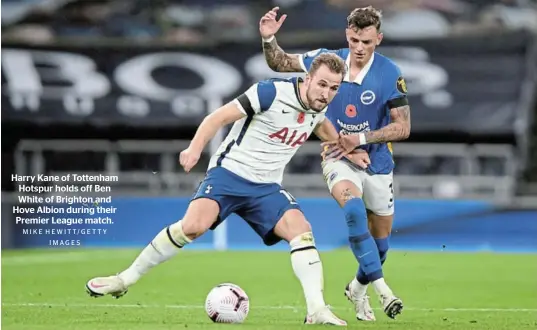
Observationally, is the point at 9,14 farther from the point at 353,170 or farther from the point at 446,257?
the point at 353,170

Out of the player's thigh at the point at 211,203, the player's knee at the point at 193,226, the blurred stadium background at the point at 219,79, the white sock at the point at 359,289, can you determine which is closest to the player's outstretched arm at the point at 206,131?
the player's thigh at the point at 211,203

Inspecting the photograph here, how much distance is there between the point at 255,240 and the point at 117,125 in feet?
10.0

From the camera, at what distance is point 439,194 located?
16656 millimetres

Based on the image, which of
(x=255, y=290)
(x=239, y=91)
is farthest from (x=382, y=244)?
(x=239, y=91)

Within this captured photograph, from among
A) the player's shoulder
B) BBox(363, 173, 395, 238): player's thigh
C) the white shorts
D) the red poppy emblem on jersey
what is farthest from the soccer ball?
the player's shoulder

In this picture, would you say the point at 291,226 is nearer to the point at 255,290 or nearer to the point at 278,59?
the point at 278,59

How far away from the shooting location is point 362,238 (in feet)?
22.8

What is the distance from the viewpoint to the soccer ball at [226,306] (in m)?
6.58

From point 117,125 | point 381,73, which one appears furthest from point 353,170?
point 117,125

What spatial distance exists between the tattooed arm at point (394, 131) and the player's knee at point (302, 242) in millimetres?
876

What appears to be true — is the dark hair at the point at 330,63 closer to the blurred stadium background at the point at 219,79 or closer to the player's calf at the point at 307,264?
the player's calf at the point at 307,264

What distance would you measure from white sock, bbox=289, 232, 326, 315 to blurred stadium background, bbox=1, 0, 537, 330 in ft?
28.0

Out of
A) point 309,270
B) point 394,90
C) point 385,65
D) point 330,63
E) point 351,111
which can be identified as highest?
point 330,63

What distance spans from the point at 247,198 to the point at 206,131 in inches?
22.6
